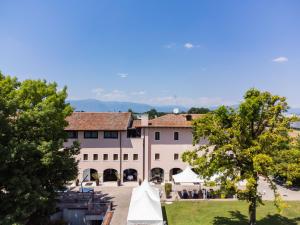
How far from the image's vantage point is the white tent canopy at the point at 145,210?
19.3m

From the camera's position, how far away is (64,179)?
2367 cm

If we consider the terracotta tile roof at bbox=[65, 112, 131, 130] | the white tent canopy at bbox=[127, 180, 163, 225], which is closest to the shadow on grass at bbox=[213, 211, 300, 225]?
the white tent canopy at bbox=[127, 180, 163, 225]

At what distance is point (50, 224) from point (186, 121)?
66.5 feet

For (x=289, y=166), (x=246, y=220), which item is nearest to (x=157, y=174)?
(x=246, y=220)

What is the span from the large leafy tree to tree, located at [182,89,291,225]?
10.0 m

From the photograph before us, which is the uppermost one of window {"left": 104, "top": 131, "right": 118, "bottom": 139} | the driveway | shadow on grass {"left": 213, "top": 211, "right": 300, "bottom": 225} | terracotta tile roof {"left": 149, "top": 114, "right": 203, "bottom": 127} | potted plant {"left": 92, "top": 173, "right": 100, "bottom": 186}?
terracotta tile roof {"left": 149, "top": 114, "right": 203, "bottom": 127}

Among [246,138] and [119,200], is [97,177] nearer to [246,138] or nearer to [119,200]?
[119,200]

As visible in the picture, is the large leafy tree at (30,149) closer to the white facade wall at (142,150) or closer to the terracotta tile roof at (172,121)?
the white facade wall at (142,150)

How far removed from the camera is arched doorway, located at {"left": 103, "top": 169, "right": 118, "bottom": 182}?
37875mm

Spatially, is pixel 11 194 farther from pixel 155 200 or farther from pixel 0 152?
pixel 155 200

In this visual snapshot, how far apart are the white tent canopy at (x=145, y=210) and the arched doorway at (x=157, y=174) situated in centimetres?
1572

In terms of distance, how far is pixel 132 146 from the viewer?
3700 centimetres

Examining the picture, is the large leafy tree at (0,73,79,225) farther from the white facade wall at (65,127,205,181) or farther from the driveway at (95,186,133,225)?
the white facade wall at (65,127,205,181)

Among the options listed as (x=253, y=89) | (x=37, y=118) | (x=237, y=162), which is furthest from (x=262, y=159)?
(x=37, y=118)
